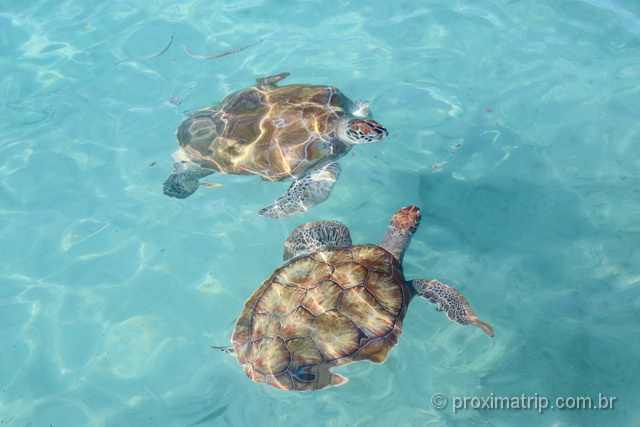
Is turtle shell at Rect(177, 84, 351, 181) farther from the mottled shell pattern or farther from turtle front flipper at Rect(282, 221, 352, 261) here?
turtle front flipper at Rect(282, 221, 352, 261)

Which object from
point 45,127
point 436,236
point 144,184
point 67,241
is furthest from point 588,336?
point 45,127

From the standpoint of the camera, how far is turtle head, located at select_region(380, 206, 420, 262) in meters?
5.13

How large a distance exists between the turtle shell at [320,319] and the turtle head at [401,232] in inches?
14.3

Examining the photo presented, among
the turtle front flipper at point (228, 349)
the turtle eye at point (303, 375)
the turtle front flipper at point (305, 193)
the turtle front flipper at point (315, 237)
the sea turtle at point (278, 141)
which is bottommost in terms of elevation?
the turtle front flipper at point (228, 349)

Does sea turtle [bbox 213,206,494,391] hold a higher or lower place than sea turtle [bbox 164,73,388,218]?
lower

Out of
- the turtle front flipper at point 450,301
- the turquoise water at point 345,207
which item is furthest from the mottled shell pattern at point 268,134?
the turtle front flipper at point 450,301

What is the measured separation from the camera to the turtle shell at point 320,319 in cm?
408

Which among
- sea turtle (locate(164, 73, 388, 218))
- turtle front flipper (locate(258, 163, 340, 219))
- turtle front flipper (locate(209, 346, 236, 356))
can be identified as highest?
sea turtle (locate(164, 73, 388, 218))

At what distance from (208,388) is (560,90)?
6912mm

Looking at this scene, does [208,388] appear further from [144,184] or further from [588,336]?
[588,336]

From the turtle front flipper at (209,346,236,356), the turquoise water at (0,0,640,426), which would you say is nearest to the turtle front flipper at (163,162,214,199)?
the turquoise water at (0,0,640,426)

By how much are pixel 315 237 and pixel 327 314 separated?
1.25m

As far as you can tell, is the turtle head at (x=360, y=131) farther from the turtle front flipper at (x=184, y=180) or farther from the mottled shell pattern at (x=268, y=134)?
the turtle front flipper at (x=184, y=180)

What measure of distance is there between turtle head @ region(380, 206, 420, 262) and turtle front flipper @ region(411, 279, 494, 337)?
455mm
